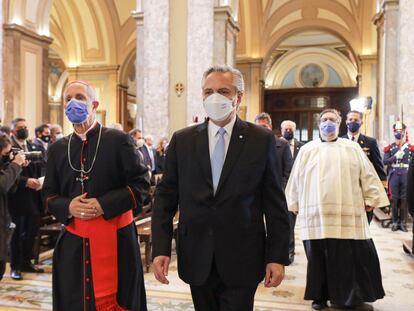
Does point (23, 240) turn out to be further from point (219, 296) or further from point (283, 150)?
point (219, 296)

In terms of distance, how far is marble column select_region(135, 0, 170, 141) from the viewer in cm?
1073

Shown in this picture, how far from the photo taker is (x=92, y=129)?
3037mm

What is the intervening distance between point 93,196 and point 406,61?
336 inches

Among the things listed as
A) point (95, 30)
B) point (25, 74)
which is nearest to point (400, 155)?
point (25, 74)

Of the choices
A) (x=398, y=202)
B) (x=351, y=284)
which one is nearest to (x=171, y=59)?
(x=398, y=202)

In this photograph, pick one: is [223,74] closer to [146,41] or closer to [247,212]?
[247,212]

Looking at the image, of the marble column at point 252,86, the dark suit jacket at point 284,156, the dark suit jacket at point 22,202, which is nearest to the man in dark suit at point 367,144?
the dark suit jacket at point 284,156

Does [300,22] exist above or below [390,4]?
above

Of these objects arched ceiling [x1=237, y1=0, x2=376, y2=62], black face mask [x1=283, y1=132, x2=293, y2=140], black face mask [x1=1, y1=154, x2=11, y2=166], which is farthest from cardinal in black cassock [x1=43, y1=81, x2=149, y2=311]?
arched ceiling [x1=237, y1=0, x2=376, y2=62]

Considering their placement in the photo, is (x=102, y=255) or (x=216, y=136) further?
(x=102, y=255)

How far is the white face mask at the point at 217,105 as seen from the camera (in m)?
2.32

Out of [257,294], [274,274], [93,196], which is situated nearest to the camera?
[274,274]

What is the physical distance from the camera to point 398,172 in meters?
8.34

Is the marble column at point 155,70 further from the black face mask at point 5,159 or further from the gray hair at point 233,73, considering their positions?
the gray hair at point 233,73
